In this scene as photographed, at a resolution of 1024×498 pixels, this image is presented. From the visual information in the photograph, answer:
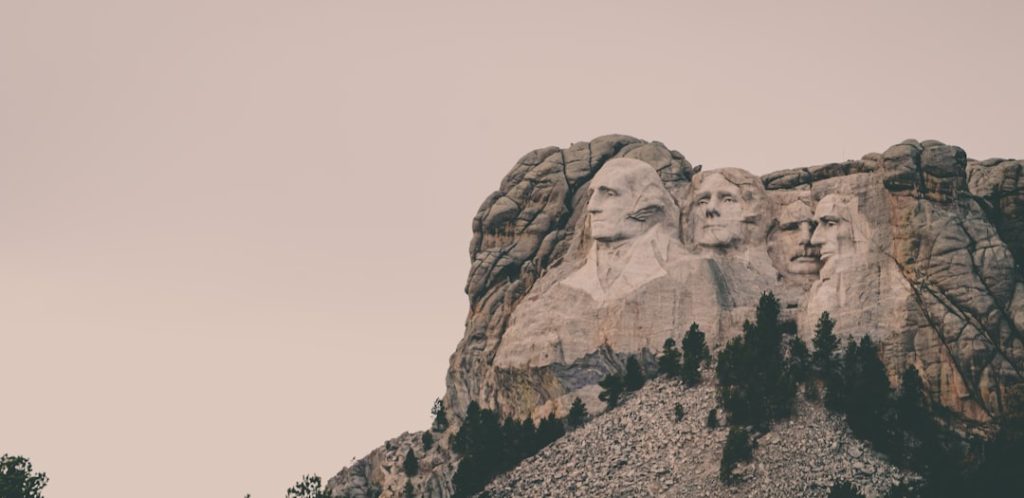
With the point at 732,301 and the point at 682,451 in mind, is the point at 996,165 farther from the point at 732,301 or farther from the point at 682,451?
the point at 682,451

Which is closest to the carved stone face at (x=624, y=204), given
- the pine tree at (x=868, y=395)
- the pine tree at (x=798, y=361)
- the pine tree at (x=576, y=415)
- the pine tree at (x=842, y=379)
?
the pine tree at (x=576, y=415)

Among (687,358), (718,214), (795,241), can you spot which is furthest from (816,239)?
(687,358)

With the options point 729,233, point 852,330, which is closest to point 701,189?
point 729,233

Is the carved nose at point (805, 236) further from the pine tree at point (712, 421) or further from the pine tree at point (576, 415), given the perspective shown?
the pine tree at point (576, 415)

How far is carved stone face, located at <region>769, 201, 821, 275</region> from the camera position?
103 meters

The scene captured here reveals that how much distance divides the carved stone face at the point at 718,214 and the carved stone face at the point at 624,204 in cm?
149

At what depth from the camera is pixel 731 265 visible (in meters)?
103

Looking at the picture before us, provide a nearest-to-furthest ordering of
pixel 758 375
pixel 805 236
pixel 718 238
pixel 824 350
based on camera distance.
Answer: pixel 758 375 → pixel 824 350 → pixel 805 236 → pixel 718 238

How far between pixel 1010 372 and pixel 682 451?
39.3 feet

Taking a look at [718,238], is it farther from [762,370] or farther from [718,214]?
[762,370]

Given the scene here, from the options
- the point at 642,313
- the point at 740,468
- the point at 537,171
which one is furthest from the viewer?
the point at 537,171

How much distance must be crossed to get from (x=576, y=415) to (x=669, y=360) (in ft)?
13.1

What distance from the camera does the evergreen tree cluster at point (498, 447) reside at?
98.7m

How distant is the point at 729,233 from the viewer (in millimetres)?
104062
